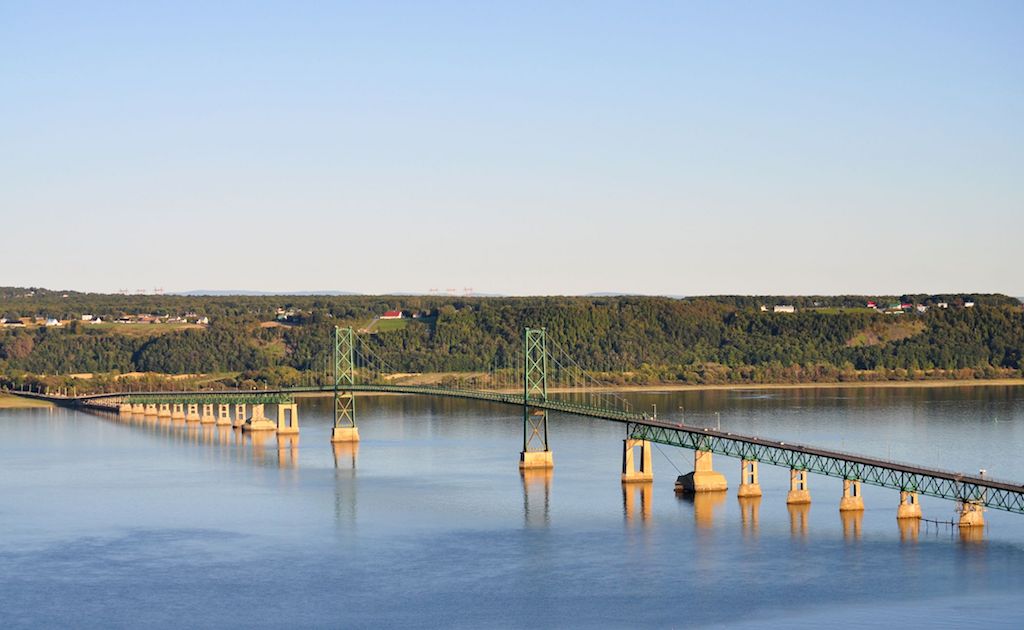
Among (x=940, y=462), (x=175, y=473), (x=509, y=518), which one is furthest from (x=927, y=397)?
(x=509, y=518)

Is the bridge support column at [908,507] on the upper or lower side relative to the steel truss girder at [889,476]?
lower

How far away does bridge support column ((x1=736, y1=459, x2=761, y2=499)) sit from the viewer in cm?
7606

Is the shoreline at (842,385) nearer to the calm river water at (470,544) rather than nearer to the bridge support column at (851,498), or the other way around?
the calm river water at (470,544)

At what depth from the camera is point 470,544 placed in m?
66.8

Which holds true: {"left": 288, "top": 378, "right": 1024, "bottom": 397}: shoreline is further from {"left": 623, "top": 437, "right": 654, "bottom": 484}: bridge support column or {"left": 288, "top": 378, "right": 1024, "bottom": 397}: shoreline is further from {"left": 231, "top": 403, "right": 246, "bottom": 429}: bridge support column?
{"left": 623, "top": 437, "right": 654, "bottom": 484}: bridge support column

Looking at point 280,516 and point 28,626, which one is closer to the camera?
point 28,626

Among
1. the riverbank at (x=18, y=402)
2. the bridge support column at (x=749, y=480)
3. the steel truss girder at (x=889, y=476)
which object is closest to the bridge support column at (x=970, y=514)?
the steel truss girder at (x=889, y=476)

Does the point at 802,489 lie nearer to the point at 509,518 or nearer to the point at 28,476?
the point at 509,518

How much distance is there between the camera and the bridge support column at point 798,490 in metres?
73.5

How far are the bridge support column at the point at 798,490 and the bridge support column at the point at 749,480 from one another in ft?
6.98

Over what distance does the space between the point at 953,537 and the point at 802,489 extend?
11.3 metres

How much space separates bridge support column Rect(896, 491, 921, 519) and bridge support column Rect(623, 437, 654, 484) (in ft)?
57.0

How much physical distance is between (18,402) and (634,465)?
343 ft

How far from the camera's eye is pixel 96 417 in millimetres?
→ 150750
